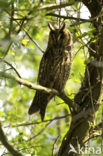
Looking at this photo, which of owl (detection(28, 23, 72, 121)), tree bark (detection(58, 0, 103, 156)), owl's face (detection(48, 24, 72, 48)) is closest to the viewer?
tree bark (detection(58, 0, 103, 156))

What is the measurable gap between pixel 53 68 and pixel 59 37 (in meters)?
0.35

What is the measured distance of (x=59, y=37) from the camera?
9.20ft

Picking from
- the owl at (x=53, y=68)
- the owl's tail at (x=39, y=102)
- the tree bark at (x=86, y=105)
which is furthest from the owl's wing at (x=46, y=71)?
the tree bark at (x=86, y=105)

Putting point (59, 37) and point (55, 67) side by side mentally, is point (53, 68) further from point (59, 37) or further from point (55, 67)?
point (59, 37)

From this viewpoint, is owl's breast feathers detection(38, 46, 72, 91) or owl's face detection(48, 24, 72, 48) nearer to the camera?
owl's breast feathers detection(38, 46, 72, 91)

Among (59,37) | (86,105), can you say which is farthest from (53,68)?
(86,105)

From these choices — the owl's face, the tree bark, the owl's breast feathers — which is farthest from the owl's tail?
the owl's face

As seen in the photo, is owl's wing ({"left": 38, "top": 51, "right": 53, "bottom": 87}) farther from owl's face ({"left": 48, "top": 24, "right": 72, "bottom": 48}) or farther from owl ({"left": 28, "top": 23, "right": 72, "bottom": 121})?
owl's face ({"left": 48, "top": 24, "right": 72, "bottom": 48})

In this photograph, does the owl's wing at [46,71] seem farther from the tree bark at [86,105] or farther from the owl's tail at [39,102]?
the tree bark at [86,105]

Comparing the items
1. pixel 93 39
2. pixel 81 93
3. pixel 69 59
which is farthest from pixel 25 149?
pixel 93 39

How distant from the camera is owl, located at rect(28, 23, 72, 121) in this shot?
8.71 feet

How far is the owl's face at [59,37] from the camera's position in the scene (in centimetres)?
277

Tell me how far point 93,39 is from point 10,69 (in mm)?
878

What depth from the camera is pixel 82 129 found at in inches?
101
